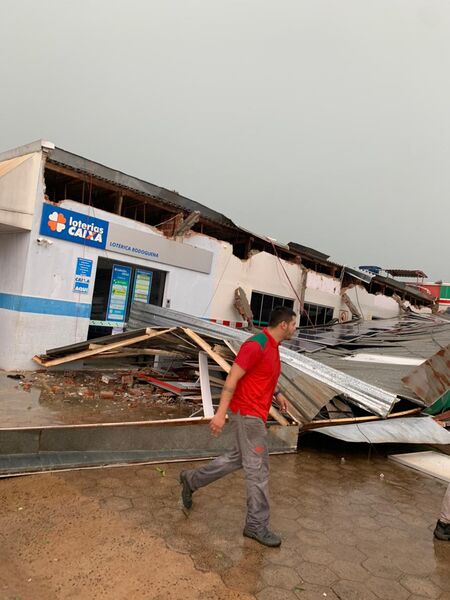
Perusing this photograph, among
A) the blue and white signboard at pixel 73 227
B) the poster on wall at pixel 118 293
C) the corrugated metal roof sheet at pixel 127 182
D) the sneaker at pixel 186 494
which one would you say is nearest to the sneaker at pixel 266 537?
the sneaker at pixel 186 494

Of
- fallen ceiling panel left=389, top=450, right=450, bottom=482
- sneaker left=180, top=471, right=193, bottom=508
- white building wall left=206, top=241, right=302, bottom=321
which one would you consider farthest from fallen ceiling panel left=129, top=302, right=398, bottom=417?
white building wall left=206, top=241, right=302, bottom=321

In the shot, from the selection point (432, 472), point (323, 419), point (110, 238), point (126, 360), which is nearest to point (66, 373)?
point (126, 360)

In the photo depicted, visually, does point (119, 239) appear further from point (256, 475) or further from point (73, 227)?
point (256, 475)

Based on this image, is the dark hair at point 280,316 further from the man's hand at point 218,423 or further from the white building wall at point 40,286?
the white building wall at point 40,286

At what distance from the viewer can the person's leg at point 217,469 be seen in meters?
3.21

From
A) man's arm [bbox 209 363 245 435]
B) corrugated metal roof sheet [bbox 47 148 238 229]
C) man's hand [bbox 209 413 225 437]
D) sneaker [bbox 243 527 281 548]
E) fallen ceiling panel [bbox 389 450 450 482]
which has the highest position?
corrugated metal roof sheet [bbox 47 148 238 229]

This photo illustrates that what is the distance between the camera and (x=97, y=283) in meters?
9.38

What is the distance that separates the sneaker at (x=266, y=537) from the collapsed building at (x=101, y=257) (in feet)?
19.9

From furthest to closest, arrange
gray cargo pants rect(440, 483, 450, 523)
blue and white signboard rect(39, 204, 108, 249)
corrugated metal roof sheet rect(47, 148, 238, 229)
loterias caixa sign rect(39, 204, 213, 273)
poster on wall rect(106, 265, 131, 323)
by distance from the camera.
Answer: poster on wall rect(106, 265, 131, 323) → corrugated metal roof sheet rect(47, 148, 238, 229) → loterias caixa sign rect(39, 204, 213, 273) → blue and white signboard rect(39, 204, 108, 249) → gray cargo pants rect(440, 483, 450, 523)

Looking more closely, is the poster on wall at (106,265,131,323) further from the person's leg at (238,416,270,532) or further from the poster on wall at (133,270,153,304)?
the person's leg at (238,416,270,532)

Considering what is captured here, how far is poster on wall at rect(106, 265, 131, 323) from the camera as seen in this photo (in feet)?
30.9

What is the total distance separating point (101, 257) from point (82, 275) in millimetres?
608

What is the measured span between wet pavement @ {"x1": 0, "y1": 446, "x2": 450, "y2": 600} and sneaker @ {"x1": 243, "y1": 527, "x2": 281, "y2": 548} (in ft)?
0.16

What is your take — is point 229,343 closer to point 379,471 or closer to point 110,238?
point 379,471
